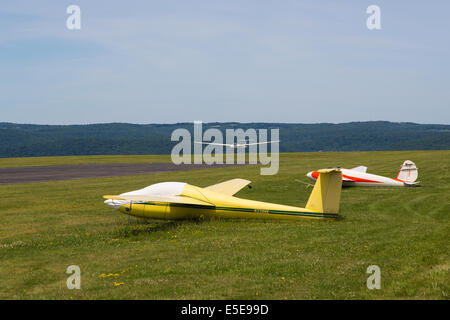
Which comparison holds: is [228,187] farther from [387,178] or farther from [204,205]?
[387,178]

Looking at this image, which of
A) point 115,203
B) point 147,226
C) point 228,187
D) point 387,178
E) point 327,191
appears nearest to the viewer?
point 327,191

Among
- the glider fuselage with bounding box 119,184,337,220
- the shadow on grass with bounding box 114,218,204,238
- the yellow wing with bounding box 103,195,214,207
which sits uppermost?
the yellow wing with bounding box 103,195,214,207

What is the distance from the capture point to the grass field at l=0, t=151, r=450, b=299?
10.5 m

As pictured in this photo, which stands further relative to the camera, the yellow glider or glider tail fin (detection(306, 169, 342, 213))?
the yellow glider

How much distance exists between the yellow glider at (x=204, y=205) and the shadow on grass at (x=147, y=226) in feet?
1.13

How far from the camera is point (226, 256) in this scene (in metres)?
13.8

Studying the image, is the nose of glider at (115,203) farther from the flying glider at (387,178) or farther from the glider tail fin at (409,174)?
the glider tail fin at (409,174)

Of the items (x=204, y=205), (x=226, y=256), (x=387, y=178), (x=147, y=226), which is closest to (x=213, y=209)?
(x=204, y=205)

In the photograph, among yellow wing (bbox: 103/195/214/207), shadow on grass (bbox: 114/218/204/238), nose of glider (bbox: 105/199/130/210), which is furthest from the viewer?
nose of glider (bbox: 105/199/130/210)

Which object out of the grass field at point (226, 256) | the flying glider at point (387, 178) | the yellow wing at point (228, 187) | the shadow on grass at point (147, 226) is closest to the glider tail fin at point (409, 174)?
the flying glider at point (387, 178)

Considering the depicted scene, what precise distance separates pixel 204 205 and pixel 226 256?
20.6 feet

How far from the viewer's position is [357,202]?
1078 inches

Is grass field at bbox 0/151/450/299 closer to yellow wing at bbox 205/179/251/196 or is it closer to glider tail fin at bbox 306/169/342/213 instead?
glider tail fin at bbox 306/169/342/213

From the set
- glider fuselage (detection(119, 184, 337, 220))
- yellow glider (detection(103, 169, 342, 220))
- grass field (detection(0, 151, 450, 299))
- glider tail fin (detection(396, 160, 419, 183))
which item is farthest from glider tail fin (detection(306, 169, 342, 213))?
glider tail fin (detection(396, 160, 419, 183))
